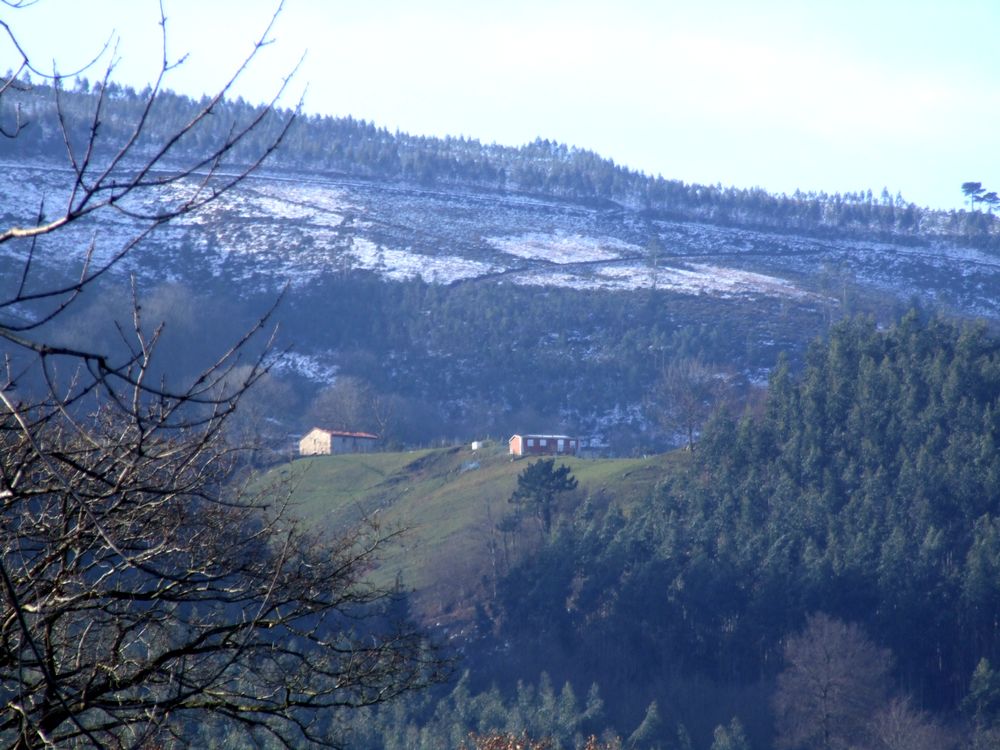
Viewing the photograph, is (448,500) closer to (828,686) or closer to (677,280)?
(828,686)

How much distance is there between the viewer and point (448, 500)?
2162 inches

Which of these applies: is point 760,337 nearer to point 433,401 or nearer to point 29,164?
point 433,401

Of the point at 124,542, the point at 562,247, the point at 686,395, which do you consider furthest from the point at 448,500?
the point at 562,247

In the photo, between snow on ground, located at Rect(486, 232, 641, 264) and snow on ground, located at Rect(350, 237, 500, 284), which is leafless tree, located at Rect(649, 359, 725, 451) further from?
snow on ground, located at Rect(486, 232, 641, 264)

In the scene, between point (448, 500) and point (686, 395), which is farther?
point (686, 395)

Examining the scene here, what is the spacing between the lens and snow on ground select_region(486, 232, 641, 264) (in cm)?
10394

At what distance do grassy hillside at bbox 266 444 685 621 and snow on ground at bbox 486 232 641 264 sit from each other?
42.7 m

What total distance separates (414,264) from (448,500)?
4678 cm

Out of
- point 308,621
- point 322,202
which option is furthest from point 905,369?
point 322,202

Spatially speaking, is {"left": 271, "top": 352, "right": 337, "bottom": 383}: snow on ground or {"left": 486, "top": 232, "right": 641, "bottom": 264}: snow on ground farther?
{"left": 486, "top": 232, "right": 641, "bottom": 264}: snow on ground

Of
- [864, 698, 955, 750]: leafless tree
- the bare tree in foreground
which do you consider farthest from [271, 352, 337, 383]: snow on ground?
the bare tree in foreground

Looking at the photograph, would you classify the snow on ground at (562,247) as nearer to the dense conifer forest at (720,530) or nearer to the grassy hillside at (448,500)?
the dense conifer forest at (720,530)

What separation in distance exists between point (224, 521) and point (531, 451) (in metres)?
54.6

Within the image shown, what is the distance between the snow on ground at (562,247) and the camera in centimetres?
10394
